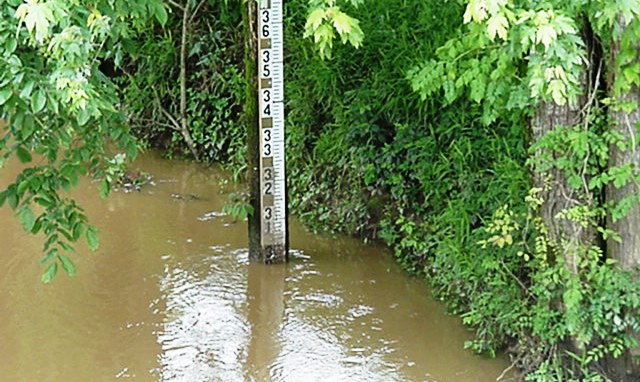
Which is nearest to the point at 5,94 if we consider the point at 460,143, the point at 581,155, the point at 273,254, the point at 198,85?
the point at 581,155

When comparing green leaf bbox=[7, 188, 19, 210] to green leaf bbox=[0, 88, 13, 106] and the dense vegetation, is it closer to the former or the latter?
the dense vegetation

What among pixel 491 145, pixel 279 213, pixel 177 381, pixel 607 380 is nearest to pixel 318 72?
pixel 279 213

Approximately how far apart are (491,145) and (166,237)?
2.24m

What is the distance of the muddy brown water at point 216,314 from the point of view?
4258mm

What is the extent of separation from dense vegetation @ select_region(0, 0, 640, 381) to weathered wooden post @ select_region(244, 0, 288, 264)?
61 centimetres

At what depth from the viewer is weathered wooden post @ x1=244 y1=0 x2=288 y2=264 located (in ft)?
16.6

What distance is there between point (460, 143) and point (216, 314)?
1.58 m

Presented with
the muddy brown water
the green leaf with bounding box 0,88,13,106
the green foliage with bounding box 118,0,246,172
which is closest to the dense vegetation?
the green leaf with bounding box 0,88,13,106

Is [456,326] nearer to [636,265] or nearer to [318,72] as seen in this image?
[636,265]

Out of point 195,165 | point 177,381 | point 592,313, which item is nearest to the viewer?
point 592,313

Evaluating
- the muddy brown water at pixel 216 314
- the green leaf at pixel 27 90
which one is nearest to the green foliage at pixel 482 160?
the muddy brown water at pixel 216 314

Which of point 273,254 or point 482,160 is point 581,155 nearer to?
point 482,160

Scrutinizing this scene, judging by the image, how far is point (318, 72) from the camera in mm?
5938

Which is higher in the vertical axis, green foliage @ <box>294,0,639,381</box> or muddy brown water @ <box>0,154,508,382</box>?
green foliage @ <box>294,0,639,381</box>
